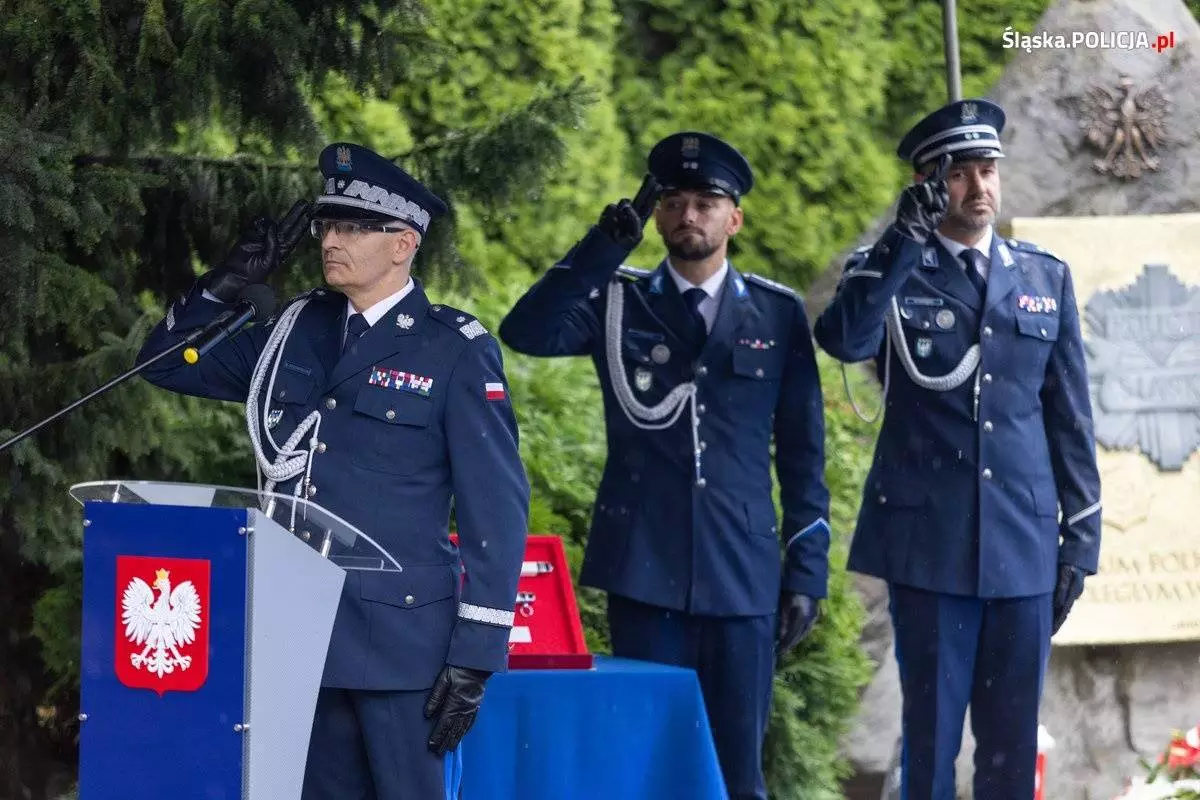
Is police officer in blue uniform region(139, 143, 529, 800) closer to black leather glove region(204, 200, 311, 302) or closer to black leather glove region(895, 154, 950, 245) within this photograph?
black leather glove region(204, 200, 311, 302)

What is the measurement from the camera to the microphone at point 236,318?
12.4ft

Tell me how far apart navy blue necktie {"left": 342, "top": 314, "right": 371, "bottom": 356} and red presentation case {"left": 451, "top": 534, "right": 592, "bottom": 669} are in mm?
1010

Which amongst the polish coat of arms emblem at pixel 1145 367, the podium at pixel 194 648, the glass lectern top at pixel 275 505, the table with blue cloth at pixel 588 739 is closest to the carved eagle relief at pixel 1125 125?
the polish coat of arms emblem at pixel 1145 367

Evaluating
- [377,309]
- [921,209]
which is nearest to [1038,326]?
[921,209]

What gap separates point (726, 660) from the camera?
16.1 feet

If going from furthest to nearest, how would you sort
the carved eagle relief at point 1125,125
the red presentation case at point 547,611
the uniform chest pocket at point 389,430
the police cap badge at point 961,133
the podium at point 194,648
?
the carved eagle relief at point 1125,125, the police cap badge at point 961,133, the red presentation case at point 547,611, the uniform chest pocket at point 389,430, the podium at point 194,648

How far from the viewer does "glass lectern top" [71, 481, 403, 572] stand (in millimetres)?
3324

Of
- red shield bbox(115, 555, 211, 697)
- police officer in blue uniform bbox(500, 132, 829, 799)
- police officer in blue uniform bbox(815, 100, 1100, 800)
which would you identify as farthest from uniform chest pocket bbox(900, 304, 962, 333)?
red shield bbox(115, 555, 211, 697)

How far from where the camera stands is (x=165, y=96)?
4.54 metres

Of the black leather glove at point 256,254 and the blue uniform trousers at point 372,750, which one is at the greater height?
the black leather glove at point 256,254

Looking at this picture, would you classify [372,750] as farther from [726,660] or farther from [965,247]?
[965,247]

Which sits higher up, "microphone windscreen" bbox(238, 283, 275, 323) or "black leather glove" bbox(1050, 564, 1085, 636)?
"microphone windscreen" bbox(238, 283, 275, 323)

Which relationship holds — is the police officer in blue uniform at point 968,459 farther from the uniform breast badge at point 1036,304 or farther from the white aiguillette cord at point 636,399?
the white aiguillette cord at point 636,399

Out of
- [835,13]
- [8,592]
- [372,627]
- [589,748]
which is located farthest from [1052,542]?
[835,13]
